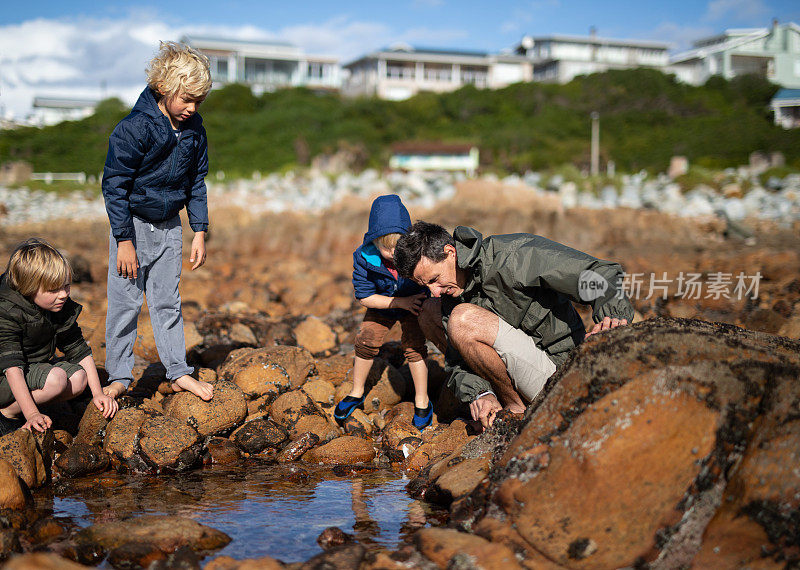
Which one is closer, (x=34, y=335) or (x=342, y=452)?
(x=34, y=335)

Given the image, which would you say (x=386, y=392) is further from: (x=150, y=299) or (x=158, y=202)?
(x=158, y=202)

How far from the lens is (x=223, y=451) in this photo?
3.84m

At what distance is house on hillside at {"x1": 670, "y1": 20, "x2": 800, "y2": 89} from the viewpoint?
3044cm

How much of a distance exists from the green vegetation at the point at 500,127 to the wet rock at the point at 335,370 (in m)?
18.9

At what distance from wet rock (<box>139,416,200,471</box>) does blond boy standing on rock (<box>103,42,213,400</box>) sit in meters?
0.28

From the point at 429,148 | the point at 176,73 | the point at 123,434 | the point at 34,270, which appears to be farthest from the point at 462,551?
the point at 429,148

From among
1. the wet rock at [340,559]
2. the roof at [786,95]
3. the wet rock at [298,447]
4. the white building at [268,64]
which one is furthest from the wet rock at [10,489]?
the white building at [268,64]

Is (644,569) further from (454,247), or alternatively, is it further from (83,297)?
(83,297)

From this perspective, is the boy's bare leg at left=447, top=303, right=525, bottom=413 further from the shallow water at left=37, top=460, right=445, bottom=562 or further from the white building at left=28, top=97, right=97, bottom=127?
the white building at left=28, top=97, right=97, bottom=127

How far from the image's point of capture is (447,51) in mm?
40812

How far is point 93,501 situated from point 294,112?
26.0 metres

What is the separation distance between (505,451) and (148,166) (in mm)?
2269

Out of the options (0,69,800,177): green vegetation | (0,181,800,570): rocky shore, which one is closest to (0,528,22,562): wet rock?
(0,181,800,570): rocky shore

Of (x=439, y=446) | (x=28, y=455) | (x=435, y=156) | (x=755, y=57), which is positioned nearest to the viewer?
(x=28, y=455)
